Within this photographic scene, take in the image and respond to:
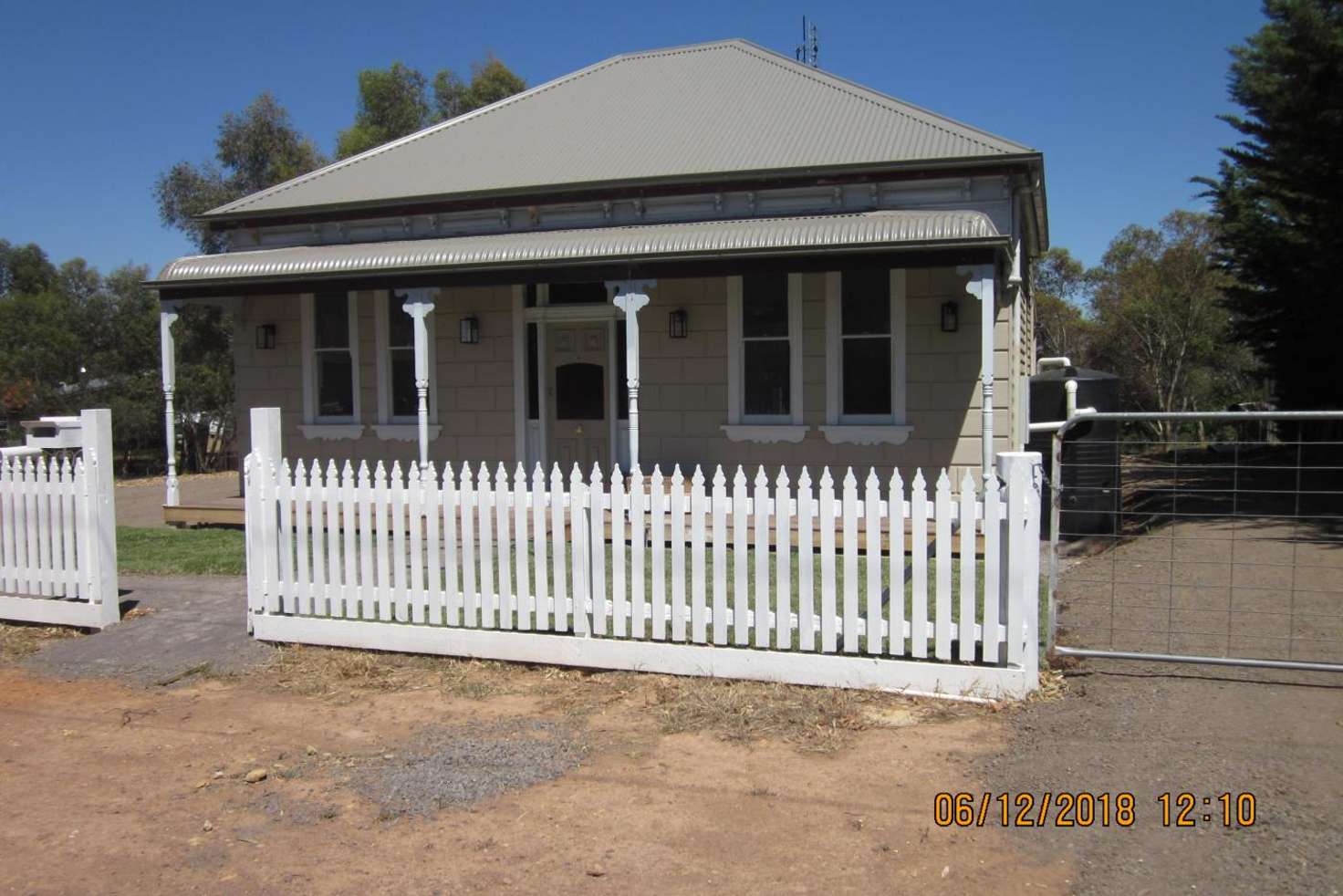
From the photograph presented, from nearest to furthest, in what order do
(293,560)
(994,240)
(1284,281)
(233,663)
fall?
1. (233,663)
2. (293,560)
3. (994,240)
4. (1284,281)

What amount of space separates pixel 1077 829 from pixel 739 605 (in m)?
2.34

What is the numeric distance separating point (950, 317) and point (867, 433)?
1.60 m

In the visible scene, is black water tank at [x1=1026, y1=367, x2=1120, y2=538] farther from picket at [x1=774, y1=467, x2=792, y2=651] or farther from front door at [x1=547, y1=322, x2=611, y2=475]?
picket at [x1=774, y1=467, x2=792, y2=651]

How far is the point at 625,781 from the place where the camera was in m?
4.59

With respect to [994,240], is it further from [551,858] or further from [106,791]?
[106,791]

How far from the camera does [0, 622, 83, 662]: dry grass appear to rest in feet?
23.7

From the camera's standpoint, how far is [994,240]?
32.9 feet

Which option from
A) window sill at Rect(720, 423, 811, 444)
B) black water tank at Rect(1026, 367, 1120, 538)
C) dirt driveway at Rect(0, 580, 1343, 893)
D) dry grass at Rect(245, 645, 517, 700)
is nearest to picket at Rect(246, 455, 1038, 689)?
dry grass at Rect(245, 645, 517, 700)

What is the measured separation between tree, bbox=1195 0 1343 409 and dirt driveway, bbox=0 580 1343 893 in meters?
11.9

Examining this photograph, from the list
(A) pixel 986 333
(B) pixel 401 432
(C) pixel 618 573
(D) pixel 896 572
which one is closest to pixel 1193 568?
(A) pixel 986 333

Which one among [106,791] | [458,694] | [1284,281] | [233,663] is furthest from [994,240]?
[1284,281]

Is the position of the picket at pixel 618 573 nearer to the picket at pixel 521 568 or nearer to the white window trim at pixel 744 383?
the picket at pixel 521 568

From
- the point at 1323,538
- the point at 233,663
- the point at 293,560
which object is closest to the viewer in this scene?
the point at 233,663

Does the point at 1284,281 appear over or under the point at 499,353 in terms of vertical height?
over
